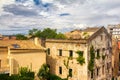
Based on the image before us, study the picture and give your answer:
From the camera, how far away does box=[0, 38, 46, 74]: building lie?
3788 centimetres

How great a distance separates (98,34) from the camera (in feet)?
147

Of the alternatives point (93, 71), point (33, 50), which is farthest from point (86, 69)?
point (33, 50)

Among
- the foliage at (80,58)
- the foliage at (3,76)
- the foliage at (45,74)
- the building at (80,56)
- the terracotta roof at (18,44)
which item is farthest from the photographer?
the building at (80,56)

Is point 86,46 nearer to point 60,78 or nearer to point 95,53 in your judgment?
point 95,53

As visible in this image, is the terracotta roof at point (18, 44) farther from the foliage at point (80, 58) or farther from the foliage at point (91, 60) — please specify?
the foliage at point (91, 60)

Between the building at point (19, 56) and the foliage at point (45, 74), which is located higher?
the building at point (19, 56)

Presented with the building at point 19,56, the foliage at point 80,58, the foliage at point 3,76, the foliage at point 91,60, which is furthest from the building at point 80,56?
the foliage at point 3,76

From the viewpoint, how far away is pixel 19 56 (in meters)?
38.8

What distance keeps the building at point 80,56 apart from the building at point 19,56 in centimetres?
439

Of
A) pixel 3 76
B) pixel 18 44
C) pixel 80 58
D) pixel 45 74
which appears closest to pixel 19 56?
pixel 18 44

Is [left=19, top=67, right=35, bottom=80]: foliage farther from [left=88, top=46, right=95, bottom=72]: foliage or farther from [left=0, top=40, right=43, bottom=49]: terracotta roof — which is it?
[left=88, top=46, right=95, bottom=72]: foliage

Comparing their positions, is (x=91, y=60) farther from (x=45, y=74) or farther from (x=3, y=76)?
(x=3, y=76)

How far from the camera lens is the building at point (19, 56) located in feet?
124

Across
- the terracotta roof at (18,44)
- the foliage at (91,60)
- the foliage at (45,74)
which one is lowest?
the foliage at (45,74)
